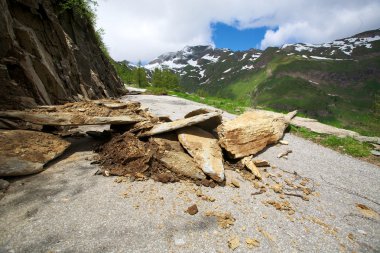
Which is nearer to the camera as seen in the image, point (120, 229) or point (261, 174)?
point (120, 229)

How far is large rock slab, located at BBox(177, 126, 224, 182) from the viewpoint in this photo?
7.02 metres

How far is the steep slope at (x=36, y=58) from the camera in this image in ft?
29.4

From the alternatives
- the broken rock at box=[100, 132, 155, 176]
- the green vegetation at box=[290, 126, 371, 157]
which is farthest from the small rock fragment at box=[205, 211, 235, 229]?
the green vegetation at box=[290, 126, 371, 157]

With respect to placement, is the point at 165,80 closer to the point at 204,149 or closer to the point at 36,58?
the point at 36,58

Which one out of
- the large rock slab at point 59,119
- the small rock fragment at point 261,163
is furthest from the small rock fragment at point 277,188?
the large rock slab at point 59,119

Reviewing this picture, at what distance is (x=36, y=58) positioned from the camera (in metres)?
11.3

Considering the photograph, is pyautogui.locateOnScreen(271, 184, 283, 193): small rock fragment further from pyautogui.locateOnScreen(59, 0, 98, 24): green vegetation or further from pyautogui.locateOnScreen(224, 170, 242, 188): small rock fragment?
pyautogui.locateOnScreen(59, 0, 98, 24): green vegetation

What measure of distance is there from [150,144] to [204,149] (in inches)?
78.6

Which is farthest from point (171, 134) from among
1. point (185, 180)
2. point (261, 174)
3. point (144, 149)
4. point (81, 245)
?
point (81, 245)

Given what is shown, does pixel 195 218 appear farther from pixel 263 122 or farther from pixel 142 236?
pixel 263 122

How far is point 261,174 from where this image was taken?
7812mm

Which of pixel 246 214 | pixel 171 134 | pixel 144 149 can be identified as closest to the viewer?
pixel 246 214

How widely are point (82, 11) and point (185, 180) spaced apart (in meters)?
24.6

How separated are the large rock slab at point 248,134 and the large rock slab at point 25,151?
20.0 ft
